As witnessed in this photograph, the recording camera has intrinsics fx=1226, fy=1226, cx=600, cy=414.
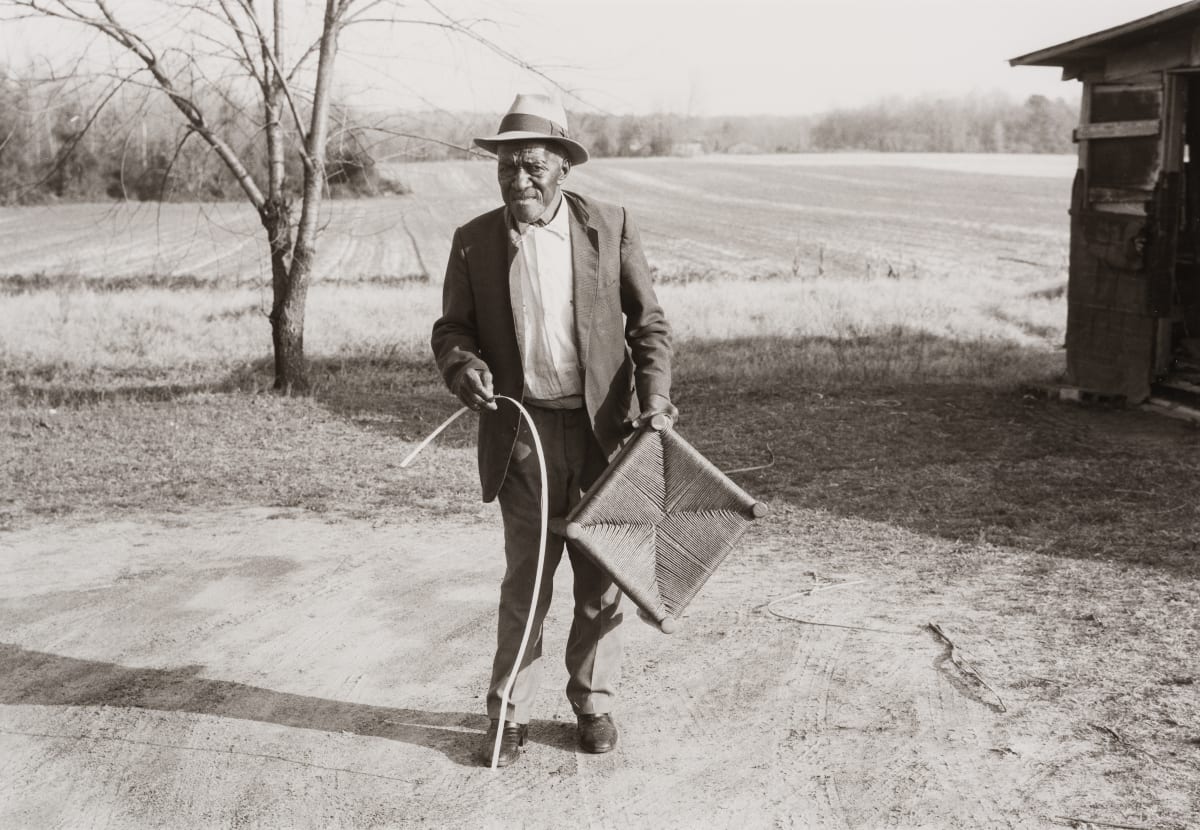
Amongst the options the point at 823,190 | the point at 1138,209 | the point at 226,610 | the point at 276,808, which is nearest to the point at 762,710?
the point at 276,808

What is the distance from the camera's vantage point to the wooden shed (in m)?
10.4

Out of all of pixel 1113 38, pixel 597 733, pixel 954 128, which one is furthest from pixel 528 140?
pixel 954 128

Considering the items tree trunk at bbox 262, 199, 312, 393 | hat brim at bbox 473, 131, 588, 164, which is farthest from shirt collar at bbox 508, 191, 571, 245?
tree trunk at bbox 262, 199, 312, 393

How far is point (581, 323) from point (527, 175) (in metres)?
0.52

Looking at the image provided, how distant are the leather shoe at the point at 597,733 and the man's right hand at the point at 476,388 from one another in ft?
3.90

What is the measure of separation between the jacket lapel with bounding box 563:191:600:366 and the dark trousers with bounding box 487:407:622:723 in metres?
0.28

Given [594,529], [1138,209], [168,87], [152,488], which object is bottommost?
[152,488]

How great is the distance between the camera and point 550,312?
13.7 feet

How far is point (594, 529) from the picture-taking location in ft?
13.0

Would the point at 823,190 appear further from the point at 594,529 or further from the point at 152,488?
the point at 594,529

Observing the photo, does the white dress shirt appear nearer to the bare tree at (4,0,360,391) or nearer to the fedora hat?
the fedora hat

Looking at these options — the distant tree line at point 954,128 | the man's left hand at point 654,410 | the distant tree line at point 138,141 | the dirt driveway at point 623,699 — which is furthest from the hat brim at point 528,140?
→ the distant tree line at point 954,128

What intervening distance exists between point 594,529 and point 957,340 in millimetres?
12870

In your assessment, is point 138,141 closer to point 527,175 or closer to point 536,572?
point 527,175
